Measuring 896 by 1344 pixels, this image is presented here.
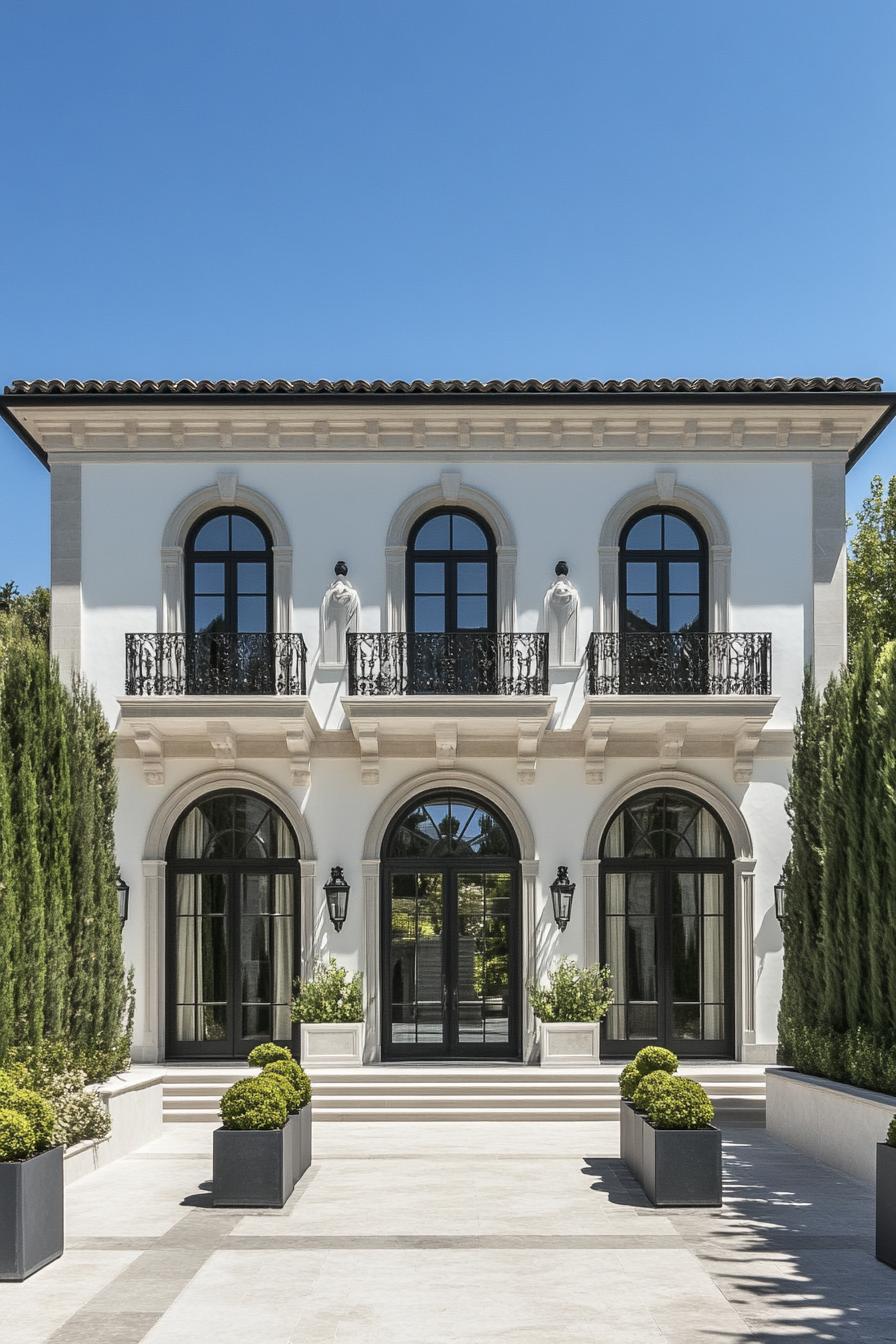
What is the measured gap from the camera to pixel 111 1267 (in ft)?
29.8

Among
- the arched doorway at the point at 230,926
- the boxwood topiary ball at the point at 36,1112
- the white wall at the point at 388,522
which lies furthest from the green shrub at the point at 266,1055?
the white wall at the point at 388,522

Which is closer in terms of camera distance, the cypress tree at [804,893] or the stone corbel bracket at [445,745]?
the cypress tree at [804,893]

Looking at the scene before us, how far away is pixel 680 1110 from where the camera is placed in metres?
10.6

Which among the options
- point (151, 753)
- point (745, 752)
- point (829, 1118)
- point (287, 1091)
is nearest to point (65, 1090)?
point (287, 1091)

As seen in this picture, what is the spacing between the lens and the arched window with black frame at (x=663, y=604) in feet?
59.8

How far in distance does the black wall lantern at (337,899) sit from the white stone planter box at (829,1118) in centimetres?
587

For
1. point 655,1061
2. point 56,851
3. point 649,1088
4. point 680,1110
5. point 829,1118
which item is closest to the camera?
point 680,1110

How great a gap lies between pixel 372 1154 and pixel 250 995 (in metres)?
4.97

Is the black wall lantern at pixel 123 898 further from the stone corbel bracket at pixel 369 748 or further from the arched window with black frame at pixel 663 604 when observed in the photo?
the arched window with black frame at pixel 663 604

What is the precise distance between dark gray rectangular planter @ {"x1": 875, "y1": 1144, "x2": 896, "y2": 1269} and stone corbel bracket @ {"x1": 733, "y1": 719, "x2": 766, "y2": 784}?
369 inches

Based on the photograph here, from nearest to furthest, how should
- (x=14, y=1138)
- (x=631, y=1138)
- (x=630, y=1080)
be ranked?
1. (x=14, y=1138)
2. (x=631, y=1138)
3. (x=630, y=1080)

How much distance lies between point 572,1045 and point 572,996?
0.62m

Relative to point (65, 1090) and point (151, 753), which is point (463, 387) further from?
point (65, 1090)

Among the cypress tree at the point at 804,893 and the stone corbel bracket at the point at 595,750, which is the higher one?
the stone corbel bracket at the point at 595,750
